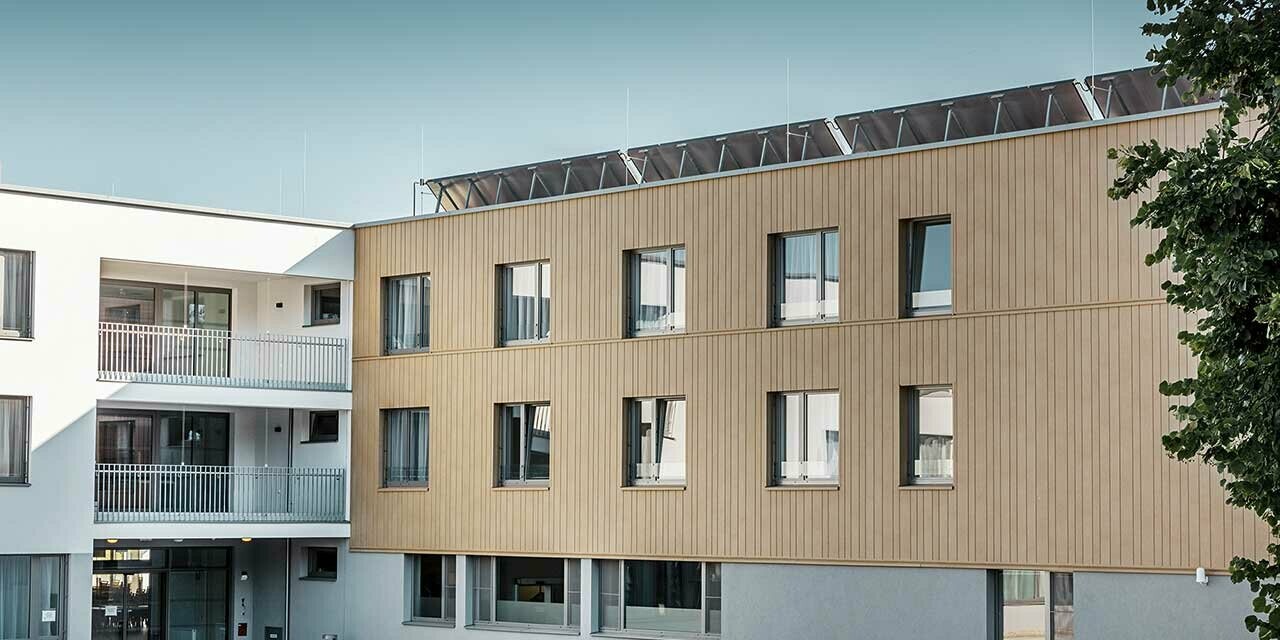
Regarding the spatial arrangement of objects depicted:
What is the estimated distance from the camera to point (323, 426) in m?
27.9

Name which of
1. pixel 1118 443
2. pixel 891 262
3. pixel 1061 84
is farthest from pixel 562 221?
pixel 1118 443

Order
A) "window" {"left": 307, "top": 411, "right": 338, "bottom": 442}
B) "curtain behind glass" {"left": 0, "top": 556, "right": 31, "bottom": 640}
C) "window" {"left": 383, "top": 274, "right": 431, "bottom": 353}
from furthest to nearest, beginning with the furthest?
"window" {"left": 307, "top": 411, "right": 338, "bottom": 442} < "window" {"left": 383, "top": 274, "right": 431, "bottom": 353} < "curtain behind glass" {"left": 0, "top": 556, "right": 31, "bottom": 640}

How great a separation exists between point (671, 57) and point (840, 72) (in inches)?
128

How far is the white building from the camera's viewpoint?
942 inches

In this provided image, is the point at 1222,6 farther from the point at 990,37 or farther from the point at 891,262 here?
the point at 990,37

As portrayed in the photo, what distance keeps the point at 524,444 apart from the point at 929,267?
280 inches

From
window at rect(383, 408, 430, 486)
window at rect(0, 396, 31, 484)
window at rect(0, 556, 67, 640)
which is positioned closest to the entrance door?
window at rect(0, 556, 67, 640)

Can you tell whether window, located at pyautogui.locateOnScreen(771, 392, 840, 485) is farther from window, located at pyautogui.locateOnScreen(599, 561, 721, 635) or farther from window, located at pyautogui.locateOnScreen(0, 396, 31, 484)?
window, located at pyautogui.locateOnScreen(0, 396, 31, 484)

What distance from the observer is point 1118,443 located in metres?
18.5

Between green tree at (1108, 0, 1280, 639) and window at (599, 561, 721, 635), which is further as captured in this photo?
window at (599, 561, 721, 635)

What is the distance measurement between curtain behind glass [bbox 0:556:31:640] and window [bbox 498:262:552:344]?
24.6 feet

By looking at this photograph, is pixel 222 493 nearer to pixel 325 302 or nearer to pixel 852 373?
pixel 325 302

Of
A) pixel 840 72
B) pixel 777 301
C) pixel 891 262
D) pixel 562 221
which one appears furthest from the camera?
pixel 840 72

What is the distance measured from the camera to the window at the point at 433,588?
84.2 ft
